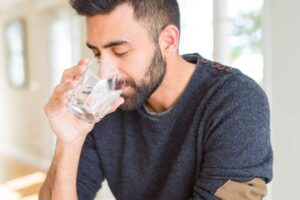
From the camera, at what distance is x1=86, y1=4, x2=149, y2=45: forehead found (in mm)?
1005

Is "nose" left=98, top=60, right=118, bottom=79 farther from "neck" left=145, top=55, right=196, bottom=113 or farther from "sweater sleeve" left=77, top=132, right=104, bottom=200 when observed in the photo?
"sweater sleeve" left=77, top=132, right=104, bottom=200

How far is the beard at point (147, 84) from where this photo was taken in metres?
1.07

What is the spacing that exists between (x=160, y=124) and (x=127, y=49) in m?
0.25

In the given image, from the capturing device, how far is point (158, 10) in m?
1.10

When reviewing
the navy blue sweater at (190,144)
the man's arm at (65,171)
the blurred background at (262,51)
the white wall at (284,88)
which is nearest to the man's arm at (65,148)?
the man's arm at (65,171)

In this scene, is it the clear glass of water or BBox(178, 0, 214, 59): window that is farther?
BBox(178, 0, 214, 59): window

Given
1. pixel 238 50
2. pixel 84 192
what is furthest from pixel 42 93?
pixel 84 192

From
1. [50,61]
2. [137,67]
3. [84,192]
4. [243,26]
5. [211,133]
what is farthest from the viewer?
[50,61]

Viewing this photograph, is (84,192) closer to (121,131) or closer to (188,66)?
(121,131)

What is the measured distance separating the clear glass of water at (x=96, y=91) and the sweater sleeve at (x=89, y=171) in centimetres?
27

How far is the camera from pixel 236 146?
0.88 m

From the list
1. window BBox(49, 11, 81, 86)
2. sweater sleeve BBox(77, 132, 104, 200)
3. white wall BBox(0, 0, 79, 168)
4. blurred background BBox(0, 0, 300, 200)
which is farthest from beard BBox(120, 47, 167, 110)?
window BBox(49, 11, 81, 86)

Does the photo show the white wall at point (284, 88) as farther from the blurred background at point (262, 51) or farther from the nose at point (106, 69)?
the nose at point (106, 69)

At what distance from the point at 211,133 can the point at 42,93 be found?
4400 mm
